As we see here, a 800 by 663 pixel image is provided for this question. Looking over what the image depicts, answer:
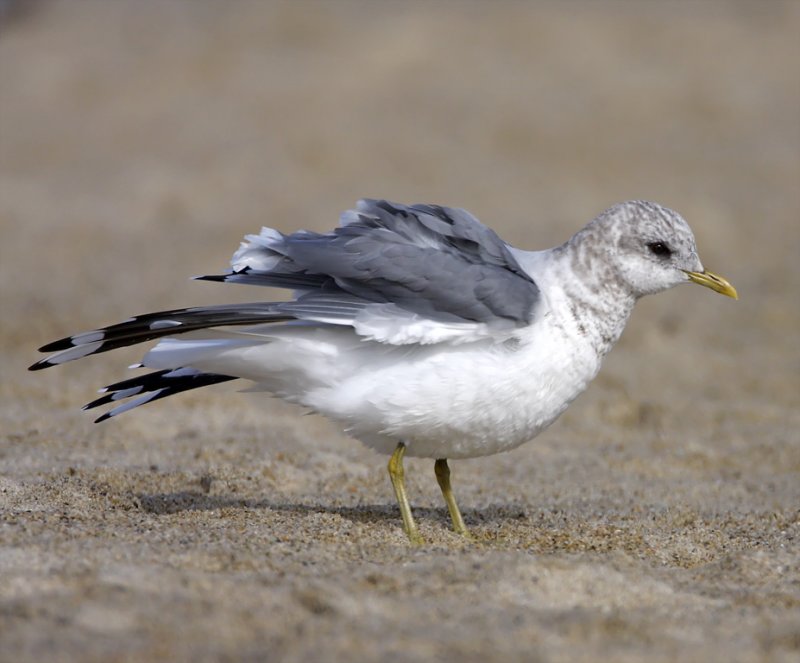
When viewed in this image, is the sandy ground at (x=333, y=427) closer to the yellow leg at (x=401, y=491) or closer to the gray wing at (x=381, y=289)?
the yellow leg at (x=401, y=491)

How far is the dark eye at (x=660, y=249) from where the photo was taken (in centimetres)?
461

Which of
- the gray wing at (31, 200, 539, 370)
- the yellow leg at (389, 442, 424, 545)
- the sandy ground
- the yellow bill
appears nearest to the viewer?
the sandy ground

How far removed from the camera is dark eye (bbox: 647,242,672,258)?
4613mm

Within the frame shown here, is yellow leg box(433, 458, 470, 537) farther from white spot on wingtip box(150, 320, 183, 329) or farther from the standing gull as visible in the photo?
white spot on wingtip box(150, 320, 183, 329)

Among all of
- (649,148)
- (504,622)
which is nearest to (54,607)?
(504,622)

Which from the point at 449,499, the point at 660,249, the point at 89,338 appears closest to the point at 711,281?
the point at 660,249

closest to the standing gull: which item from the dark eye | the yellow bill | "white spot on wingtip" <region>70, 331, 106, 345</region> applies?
"white spot on wingtip" <region>70, 331, 106, 345</region>

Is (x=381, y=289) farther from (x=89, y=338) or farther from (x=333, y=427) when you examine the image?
(x=333, y=427)

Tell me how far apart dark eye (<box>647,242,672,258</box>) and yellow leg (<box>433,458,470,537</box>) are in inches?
45.2

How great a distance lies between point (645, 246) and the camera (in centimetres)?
461

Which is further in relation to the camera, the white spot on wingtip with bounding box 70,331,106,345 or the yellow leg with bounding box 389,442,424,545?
the yellow leg with bounding box 389,442,424,545

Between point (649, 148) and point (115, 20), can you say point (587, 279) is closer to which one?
point (649, 148)

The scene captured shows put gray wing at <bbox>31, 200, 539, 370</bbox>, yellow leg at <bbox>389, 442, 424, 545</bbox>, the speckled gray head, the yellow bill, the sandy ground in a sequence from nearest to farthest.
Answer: the sandy ground, gray wing at <bbox>31, 200, 539, 370</bbox>, yellow leg at <bbox>389, 442, 424, 545</bbox>, the speckled gray head, the yellow bill

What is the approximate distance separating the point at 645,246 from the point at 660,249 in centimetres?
6
